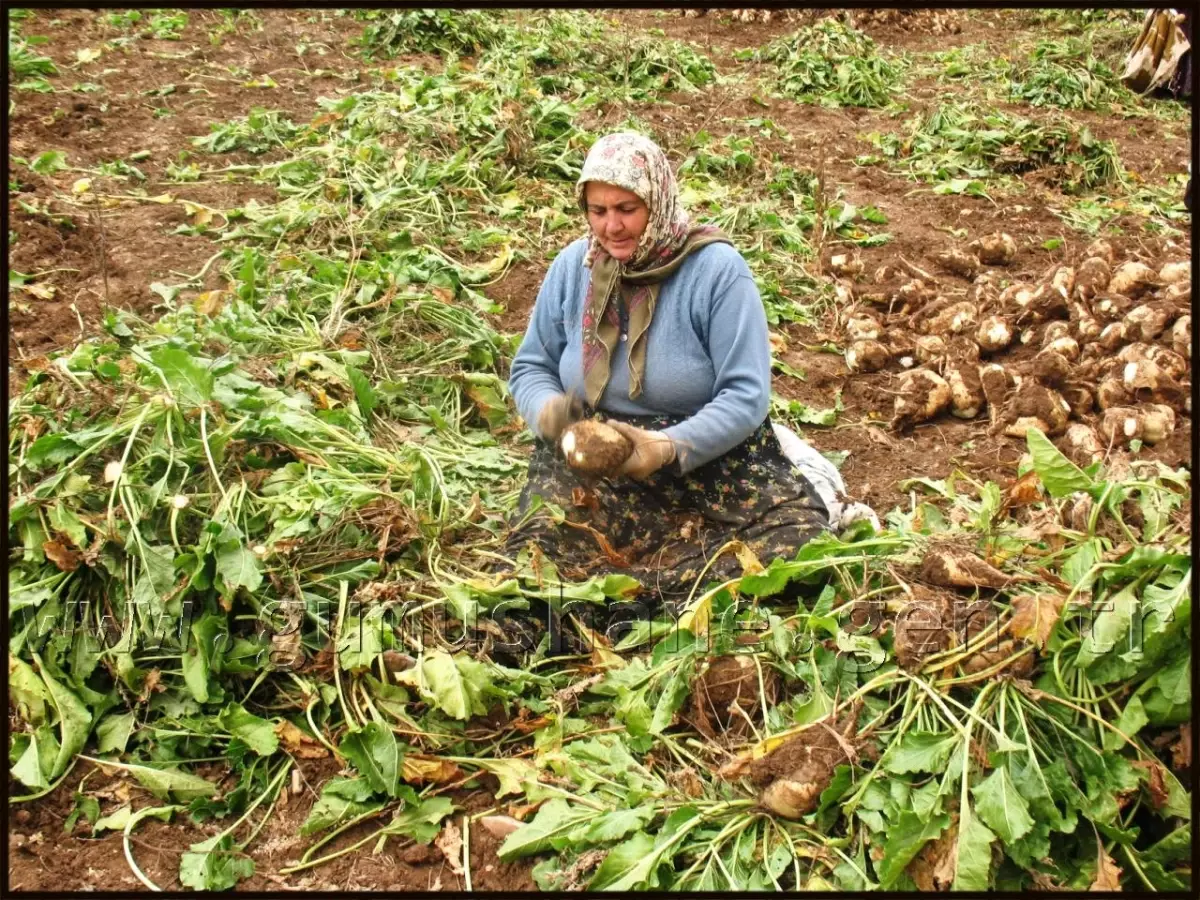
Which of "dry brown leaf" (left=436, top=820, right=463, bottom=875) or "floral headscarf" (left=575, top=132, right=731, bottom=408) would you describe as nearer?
"dry brown leaf" (left=436, top=820, right=463, bottom=875)

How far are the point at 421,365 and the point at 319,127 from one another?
10.8ft

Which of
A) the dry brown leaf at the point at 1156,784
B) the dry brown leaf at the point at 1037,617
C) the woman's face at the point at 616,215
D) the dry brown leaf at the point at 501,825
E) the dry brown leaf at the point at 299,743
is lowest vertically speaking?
the dry brown leaf at the point at 299,743

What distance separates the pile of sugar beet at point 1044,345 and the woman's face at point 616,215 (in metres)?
1.92

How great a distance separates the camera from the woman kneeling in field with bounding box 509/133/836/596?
9.07 feet

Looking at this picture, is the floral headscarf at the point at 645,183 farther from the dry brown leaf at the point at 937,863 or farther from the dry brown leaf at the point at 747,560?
the dry brown leaf at the point at 937,863

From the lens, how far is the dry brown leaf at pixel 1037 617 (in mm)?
2055

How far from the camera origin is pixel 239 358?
3.52 metres

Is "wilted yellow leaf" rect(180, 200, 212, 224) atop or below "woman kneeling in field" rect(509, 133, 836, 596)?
below

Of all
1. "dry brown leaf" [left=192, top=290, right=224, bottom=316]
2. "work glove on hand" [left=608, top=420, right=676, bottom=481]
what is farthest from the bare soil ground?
"work glove on hand" [left=608, top=420, right=676, bottom=481]

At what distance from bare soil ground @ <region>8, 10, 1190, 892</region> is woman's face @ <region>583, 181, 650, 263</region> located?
4.88 feet

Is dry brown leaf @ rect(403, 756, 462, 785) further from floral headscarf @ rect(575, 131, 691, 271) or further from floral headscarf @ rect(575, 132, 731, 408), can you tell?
floral headscarf @ rect(575, 131, 691, 271)

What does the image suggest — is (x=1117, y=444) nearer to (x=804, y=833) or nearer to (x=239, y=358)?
(x=804, y=833)

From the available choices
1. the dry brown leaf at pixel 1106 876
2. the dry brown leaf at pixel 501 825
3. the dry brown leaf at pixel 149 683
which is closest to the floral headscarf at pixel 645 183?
the dry brown leaf at pixel 501 825

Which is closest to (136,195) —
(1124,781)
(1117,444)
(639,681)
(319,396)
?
(319,396)
